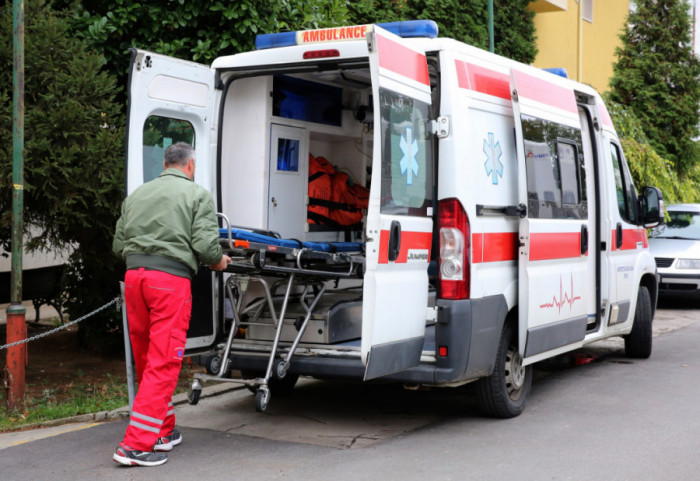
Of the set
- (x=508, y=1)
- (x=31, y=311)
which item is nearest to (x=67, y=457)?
(x=31, y=311)

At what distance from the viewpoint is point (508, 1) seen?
65.8 ft

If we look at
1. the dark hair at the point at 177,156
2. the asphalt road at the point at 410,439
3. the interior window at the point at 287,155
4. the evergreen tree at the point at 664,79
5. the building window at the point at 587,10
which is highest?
the building window at the point at 587,10

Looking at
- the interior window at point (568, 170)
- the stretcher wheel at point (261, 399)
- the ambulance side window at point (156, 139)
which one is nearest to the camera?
the stretcher wheel at point (261, 399)

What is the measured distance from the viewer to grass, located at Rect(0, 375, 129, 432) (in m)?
6.70

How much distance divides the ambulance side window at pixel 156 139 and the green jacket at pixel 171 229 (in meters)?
0.67

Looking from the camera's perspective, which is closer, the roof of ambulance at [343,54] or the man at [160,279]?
the man at [160,279]

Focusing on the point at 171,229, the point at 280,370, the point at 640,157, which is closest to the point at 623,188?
the point at 280,370

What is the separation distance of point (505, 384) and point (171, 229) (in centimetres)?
259

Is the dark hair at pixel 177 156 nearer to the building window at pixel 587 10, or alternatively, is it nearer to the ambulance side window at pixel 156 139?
the ambulance side window at pixel 156 139

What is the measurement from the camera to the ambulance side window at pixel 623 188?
28.5 ft

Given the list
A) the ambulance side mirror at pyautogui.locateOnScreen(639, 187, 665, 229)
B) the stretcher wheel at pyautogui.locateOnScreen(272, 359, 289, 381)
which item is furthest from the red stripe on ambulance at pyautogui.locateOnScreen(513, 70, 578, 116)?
the stretcher wheel at pyautogui.locateOnScreen(272, 359, 289, 381)

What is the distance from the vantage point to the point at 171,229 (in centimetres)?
553

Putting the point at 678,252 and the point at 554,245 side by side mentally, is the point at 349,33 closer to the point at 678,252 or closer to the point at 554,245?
the point at 554,245

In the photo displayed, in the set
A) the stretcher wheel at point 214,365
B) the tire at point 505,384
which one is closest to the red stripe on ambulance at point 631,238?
the tire at point 505,384
